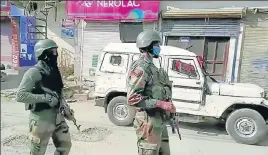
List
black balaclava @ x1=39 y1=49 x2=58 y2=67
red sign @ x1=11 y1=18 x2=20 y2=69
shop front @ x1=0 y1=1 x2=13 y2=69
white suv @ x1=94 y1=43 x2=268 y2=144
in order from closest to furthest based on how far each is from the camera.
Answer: black balaclava @ x1=39 y1=49 x2=58 y2=67 < white suv @ x1=94 y1=43 x2=268 y2=144 < red sign @ x1=11 y1=18 x2=20 y2=69 < shop front @ x1=0 y1=1 x2=13 y2=69

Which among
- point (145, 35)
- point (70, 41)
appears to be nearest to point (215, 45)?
point (70, 41)

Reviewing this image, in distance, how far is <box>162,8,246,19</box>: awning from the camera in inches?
372

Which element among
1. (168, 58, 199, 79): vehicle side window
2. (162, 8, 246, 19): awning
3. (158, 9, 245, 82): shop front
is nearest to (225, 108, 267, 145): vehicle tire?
(168, 58, 199, 79): vehicle side window

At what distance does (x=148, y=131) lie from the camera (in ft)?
10.1

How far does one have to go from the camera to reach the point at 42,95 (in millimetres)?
3279

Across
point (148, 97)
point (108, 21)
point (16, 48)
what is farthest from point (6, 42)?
point (148, 97)

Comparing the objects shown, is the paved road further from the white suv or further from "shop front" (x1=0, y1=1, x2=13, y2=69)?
"shop front" (x1=0, y1=1, x2=13, y2=69)

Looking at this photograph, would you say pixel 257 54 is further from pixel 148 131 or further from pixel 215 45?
pixel 148 131

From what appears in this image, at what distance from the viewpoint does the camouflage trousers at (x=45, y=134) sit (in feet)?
11.0

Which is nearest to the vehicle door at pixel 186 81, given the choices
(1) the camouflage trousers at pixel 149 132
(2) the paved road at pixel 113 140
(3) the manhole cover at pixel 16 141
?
(2) the paved road at pixel 113 140

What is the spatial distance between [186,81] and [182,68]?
0.92 ft

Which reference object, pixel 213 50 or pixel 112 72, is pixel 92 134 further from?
pixel 213 50

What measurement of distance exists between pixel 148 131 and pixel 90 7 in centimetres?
896

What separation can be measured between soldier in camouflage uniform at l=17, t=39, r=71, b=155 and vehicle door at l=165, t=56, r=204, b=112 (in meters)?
3.30
